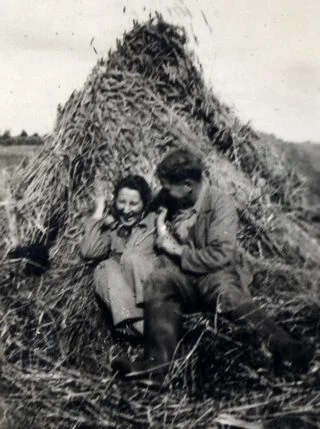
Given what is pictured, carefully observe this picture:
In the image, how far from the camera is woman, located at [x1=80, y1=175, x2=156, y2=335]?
2.86 meters

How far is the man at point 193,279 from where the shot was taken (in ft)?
8.66

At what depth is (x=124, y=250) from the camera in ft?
9.77

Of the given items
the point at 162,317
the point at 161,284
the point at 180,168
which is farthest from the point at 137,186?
the point at 162,317

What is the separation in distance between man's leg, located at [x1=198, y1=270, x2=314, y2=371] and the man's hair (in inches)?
19.5

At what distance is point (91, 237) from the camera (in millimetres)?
3023

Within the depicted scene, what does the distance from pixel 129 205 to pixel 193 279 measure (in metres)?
0.48

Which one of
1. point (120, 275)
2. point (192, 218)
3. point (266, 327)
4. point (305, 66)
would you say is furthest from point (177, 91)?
point (266, 327)

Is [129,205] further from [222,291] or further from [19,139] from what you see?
[19,139]

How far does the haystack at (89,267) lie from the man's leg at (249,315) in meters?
0.09

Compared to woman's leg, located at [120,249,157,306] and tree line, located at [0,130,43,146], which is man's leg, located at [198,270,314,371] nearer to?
woman's leg, located at [120,249,157,306]

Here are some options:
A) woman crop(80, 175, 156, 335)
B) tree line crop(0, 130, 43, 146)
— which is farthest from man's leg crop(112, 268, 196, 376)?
tree line crop(0, 130, 43, 146)

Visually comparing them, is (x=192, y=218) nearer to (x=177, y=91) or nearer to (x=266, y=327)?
(x=266, y=327)

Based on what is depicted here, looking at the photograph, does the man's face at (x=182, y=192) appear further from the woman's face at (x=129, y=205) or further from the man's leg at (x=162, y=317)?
the man's leg at (x=162, y=317)

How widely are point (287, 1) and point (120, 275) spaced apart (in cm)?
171
